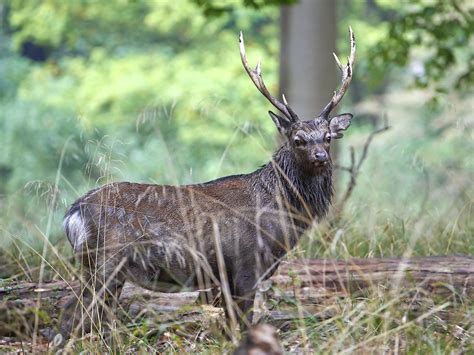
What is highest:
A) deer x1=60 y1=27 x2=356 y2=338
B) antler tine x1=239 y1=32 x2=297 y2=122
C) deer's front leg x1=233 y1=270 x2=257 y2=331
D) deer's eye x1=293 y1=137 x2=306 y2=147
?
antler tine x1=239 y1=32 x2=297 y2=122

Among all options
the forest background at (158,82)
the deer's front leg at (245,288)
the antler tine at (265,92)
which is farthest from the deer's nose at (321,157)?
the forest background at (158,82)

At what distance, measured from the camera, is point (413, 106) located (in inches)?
882

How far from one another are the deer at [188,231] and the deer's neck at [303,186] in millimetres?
10

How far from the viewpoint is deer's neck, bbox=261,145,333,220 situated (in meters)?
5.80

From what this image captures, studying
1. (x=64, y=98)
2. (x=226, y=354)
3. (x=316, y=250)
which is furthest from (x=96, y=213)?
(x=64, y=98)

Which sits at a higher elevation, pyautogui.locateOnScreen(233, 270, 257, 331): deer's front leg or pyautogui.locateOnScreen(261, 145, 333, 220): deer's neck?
pyautogui.locateOnScreen(261, 145, 333, 220): deer's neck

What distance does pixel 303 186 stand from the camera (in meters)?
5.85

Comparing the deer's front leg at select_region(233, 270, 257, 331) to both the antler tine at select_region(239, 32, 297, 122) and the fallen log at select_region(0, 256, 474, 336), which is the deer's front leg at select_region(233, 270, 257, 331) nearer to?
the fallen log at select_region(0, 256, 474, 336)

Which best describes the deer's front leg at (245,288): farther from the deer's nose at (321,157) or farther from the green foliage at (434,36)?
the green foliage at (434,36)

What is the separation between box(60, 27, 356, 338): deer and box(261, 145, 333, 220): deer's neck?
1 centimetres

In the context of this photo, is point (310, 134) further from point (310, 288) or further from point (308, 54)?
point (308, 54)

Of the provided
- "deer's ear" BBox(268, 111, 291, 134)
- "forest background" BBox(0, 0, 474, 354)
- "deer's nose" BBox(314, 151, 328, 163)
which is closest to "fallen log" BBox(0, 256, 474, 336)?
"deer's nose" BBox(314, 151, 328, 163)

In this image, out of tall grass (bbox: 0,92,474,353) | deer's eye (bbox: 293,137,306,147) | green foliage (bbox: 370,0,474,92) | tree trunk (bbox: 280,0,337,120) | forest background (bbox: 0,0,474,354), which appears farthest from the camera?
forest background (bbox: 0,0,474,354)

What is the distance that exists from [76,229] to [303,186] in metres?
1.50
